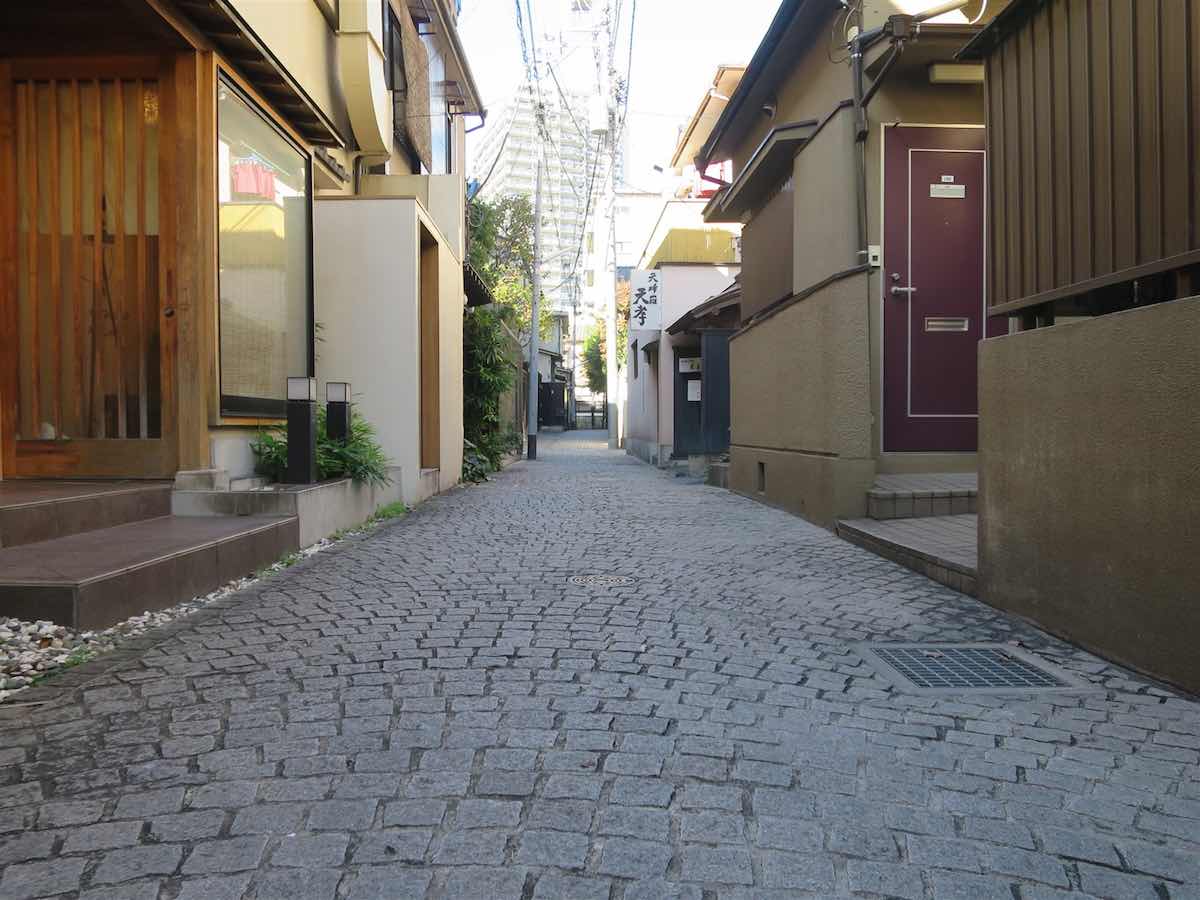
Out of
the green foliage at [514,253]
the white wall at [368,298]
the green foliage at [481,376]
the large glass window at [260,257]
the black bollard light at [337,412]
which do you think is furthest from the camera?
the green foliage at [514,253]

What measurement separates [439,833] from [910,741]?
1518mm

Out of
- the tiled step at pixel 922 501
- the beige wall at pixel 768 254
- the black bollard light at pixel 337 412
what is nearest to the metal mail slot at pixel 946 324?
the tiled step at pixel 922 501

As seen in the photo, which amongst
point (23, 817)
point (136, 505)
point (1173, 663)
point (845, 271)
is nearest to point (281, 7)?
point (136, 505)

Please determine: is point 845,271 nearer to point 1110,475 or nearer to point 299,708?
point 1110,475

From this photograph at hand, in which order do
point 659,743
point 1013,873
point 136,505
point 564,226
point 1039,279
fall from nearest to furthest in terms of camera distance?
point 1013,873 → point 659,743 → point 1039,279 → point 136,505 → point 564,226

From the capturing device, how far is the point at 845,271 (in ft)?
23.5

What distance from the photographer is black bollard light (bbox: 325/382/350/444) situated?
301 inches

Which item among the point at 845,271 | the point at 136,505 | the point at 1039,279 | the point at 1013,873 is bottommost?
the point at 1013,873

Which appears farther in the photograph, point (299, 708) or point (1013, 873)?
point (299, 708)

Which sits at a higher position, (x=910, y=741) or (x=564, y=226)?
(x=564, y=226)

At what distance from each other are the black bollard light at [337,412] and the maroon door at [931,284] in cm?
471

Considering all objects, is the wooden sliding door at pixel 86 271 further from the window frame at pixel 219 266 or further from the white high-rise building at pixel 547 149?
the white high-rise building at pixel 547 149

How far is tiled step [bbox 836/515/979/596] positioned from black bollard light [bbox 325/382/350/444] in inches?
168

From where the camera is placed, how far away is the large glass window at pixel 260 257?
6.35 m
